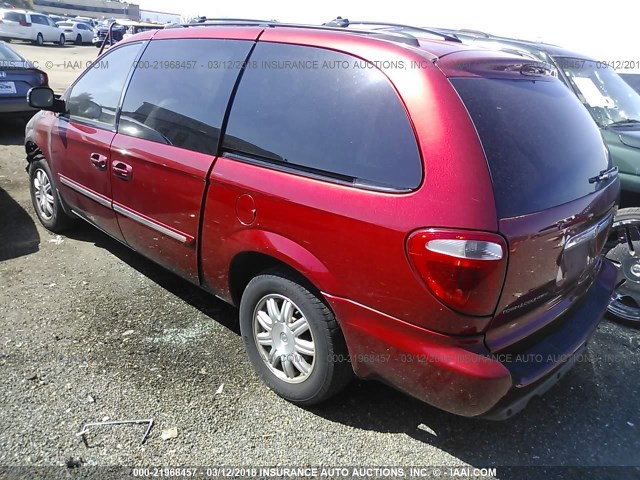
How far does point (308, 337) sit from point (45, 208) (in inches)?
134

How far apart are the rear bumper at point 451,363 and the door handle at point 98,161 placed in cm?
209

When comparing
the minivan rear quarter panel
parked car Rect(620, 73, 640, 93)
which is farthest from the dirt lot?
parked car Rect(620, 73, 640, 93)

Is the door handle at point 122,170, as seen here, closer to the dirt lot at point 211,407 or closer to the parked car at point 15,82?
the dirt lot at point 211,407

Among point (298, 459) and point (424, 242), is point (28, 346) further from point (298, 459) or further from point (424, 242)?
point (424, 242)

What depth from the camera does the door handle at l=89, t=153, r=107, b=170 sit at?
3.56 metres

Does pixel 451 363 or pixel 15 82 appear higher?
pixel 451 363

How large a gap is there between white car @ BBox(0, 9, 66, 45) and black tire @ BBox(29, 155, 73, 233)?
30.7 metres

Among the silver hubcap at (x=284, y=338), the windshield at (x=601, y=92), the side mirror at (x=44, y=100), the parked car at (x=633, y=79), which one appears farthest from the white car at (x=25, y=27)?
the silver hubcap at (x=284, y=338)

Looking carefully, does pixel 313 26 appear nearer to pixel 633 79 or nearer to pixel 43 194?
pixel 43 194

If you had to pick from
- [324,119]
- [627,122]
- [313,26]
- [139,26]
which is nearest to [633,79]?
[627,122]

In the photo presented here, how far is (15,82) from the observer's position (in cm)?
820

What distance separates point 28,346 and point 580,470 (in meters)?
3.08

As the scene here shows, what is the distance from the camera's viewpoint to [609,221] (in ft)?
9.02

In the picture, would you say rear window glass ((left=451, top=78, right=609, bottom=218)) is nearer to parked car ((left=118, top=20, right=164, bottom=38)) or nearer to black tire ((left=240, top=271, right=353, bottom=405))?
black tire ((left=240, top=271, right=353, bottom=405))
